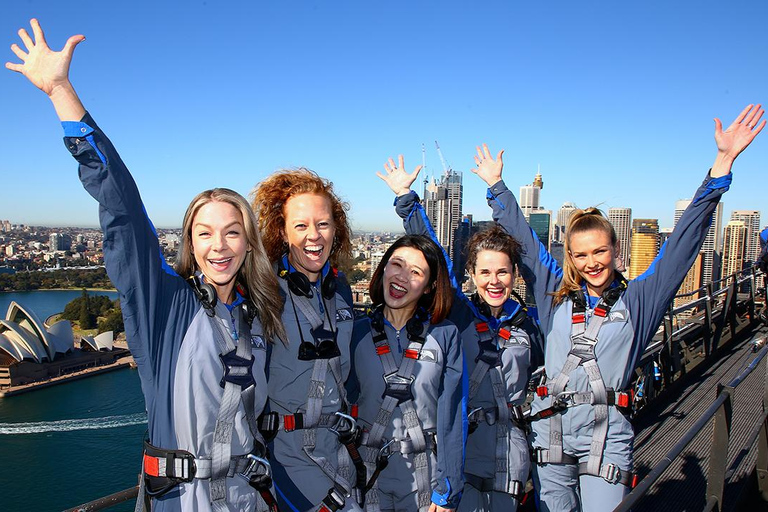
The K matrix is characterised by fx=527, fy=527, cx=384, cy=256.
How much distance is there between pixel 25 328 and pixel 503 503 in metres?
38.9

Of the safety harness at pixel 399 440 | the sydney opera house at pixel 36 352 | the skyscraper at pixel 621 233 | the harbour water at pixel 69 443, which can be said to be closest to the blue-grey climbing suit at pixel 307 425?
the safety harness at pixel 399 440

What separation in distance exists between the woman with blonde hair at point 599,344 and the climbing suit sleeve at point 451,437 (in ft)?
1.20

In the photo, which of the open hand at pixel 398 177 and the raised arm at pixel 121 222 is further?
the open hand at pixel 398 177

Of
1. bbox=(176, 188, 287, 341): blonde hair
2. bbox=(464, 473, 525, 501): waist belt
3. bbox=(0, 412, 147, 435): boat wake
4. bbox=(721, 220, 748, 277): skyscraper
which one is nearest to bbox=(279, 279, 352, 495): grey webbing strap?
bbox=(176, 188, 287, 341): blonde hair

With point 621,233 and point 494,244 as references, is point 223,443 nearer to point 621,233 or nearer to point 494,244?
point 494,244

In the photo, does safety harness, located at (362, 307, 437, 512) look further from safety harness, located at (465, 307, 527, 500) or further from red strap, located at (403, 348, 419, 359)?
safety harness, located at (465, 307, 527, 500)

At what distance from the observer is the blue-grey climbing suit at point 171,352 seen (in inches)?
48.6

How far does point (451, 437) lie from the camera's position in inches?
69.3

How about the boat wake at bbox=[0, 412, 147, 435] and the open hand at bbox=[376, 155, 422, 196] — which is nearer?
the open hand at bbox=[376, 155, 422, 196]

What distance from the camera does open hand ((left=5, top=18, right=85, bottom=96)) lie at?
1254 millimetres

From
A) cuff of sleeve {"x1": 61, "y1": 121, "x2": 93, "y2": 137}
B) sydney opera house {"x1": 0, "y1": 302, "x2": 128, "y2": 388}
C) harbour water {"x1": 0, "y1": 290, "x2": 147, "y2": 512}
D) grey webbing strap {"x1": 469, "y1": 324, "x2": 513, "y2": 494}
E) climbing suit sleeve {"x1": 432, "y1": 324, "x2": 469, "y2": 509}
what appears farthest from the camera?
sydney opera house {"x1": 0, "y1": 302, "x2": 128, "y2": 388}

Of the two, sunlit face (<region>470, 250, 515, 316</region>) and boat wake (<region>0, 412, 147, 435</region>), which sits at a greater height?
sunlit face (<region>470, 250, 515, 316</region>)

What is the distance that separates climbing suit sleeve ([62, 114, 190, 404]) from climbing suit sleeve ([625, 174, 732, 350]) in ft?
5.14

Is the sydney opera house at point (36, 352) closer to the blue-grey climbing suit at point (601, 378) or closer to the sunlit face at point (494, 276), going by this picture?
the sunlit face at point (494, 276)
